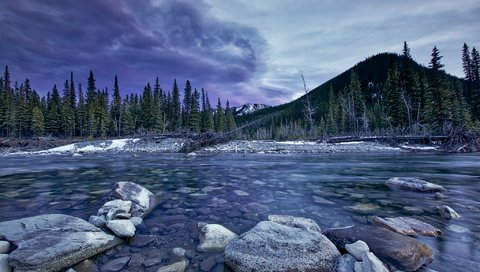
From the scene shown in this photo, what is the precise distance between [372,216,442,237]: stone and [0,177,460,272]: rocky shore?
15 millimetres

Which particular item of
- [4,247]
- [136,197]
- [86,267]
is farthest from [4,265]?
[136,197]

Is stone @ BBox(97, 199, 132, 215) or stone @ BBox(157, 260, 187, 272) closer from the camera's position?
stone @ BBox(157, 260, 187, 272)

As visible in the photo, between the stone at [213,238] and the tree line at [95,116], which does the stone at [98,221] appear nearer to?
the stone at [213,238]

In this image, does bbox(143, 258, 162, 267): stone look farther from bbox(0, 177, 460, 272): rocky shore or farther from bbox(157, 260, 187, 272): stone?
bbox(157, 260, 187, 272): stone

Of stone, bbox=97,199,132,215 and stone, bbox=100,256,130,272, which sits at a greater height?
stone, bbox=97,199,132,215

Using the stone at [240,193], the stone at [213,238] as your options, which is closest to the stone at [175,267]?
the stone at [213,238]

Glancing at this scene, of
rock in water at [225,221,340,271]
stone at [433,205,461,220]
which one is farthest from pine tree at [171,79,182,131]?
rock in water at [225,221,340,271]

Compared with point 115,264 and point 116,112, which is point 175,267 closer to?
point 115,264

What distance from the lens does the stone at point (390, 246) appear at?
9.62 ft

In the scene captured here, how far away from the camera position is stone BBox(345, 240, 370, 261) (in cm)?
292

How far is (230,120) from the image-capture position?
90.9m

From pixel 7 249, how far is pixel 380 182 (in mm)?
9873

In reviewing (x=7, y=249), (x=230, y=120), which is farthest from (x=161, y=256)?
(x=230, y=120)

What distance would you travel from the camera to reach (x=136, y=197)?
224 inches
